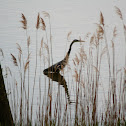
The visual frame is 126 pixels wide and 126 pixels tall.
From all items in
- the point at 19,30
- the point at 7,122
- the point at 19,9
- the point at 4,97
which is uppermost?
the point at 19,9

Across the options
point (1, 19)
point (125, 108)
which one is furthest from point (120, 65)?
point (1, 19)

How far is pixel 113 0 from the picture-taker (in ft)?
59.2

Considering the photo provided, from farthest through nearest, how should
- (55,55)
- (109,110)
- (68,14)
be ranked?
(68,14) → (55,55) → (109,110)

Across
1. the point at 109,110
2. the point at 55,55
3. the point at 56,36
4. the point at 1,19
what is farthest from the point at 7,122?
the point at 1,19

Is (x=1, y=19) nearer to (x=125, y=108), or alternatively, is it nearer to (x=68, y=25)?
(x=68, y=25)

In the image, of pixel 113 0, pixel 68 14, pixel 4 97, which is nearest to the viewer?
pixel 4 97

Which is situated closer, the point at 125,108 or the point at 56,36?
the point at 125,108

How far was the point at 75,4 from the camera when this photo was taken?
60.3ft

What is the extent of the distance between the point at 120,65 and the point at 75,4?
11022 millimetres

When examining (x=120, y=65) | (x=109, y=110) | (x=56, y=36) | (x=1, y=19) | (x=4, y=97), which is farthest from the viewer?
(x=1, y=19)

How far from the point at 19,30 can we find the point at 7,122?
825 cm

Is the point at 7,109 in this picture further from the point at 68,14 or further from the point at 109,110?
the point at 68,14

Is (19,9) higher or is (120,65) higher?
(19,9)

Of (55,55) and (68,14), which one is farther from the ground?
(68,14)
